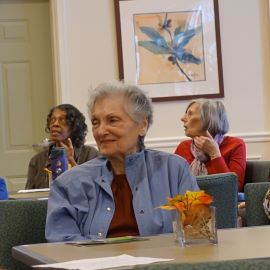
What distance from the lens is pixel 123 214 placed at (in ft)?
8.24

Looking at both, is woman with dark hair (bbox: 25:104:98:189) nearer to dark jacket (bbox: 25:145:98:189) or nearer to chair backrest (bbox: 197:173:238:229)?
dark jacket (bbox: 25:145:98:189)

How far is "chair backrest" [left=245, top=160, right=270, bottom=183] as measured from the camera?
4281 mm

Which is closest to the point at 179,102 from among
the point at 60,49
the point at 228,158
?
the point at 60,49

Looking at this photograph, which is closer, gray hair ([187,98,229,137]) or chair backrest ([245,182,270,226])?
chair backrest ([245,182,270,226])

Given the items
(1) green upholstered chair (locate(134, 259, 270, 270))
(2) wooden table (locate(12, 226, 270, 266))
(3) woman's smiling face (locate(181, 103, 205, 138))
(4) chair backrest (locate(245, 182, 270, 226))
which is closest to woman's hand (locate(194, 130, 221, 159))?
(3) woman's smiling face (locate(181, 103, 205, 138))

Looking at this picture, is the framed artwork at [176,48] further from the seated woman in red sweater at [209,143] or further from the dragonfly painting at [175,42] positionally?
the seated woman in red sweater at [209,143]

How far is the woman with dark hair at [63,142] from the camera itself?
467 cm

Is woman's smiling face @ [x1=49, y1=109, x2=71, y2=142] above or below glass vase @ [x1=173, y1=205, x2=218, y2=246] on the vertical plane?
above

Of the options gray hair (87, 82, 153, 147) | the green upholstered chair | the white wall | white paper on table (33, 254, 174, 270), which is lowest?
white paper on table (33, 254, 174, 270)

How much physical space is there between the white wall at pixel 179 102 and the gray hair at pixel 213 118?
132 cm

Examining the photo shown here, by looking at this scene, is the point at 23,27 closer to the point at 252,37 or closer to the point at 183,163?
the point at 252,37

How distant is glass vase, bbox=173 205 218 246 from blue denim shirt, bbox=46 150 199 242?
48cm

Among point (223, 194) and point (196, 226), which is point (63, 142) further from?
point (196, 226)

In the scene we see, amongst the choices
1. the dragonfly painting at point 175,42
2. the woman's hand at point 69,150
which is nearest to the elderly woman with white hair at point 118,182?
the woman's hand at point 69,150
